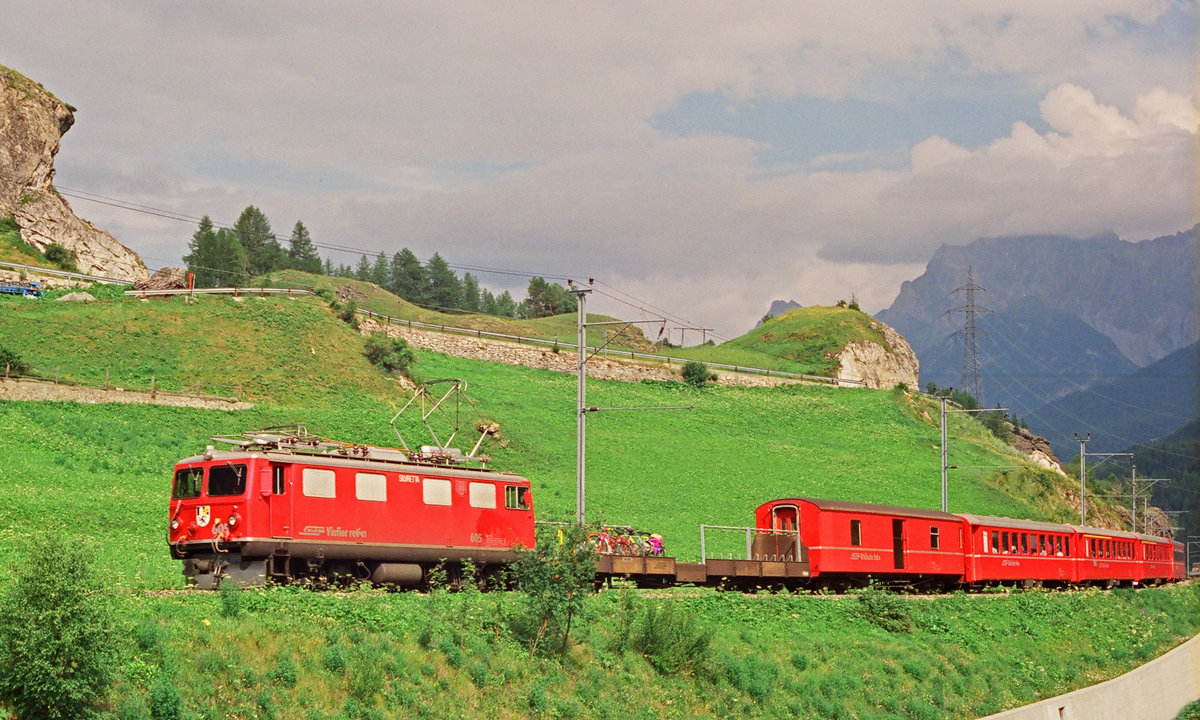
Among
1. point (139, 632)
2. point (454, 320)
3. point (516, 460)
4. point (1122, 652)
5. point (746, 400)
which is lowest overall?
point (1122, 652)

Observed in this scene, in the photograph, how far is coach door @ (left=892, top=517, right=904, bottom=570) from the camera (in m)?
Answer: 43.7

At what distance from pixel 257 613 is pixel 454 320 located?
95.6m

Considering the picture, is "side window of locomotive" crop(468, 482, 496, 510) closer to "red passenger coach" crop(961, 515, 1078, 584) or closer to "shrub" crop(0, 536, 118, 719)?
"shrub" crop(0, 536, 118, 719)

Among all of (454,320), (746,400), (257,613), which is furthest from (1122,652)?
Result: (454,320)

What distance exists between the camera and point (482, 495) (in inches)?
1284

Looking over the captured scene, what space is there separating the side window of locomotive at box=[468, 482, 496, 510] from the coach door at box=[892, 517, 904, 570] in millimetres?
17758

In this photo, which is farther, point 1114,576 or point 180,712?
point 1114,576

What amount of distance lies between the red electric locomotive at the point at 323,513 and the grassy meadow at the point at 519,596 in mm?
1677

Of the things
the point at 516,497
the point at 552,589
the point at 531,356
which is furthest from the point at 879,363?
the point at 552,589

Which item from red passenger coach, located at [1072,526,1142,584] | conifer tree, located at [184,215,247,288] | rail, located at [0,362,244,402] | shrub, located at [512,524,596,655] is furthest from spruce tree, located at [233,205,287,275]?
shrub, located at [512,524,596,655]

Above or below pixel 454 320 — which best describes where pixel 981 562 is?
below

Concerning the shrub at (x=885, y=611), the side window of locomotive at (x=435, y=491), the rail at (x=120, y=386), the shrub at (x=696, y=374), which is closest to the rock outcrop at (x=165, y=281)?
the rail at (x=120, y=386)

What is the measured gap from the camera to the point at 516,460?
65.9 m

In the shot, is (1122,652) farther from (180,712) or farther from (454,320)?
(454,320)
